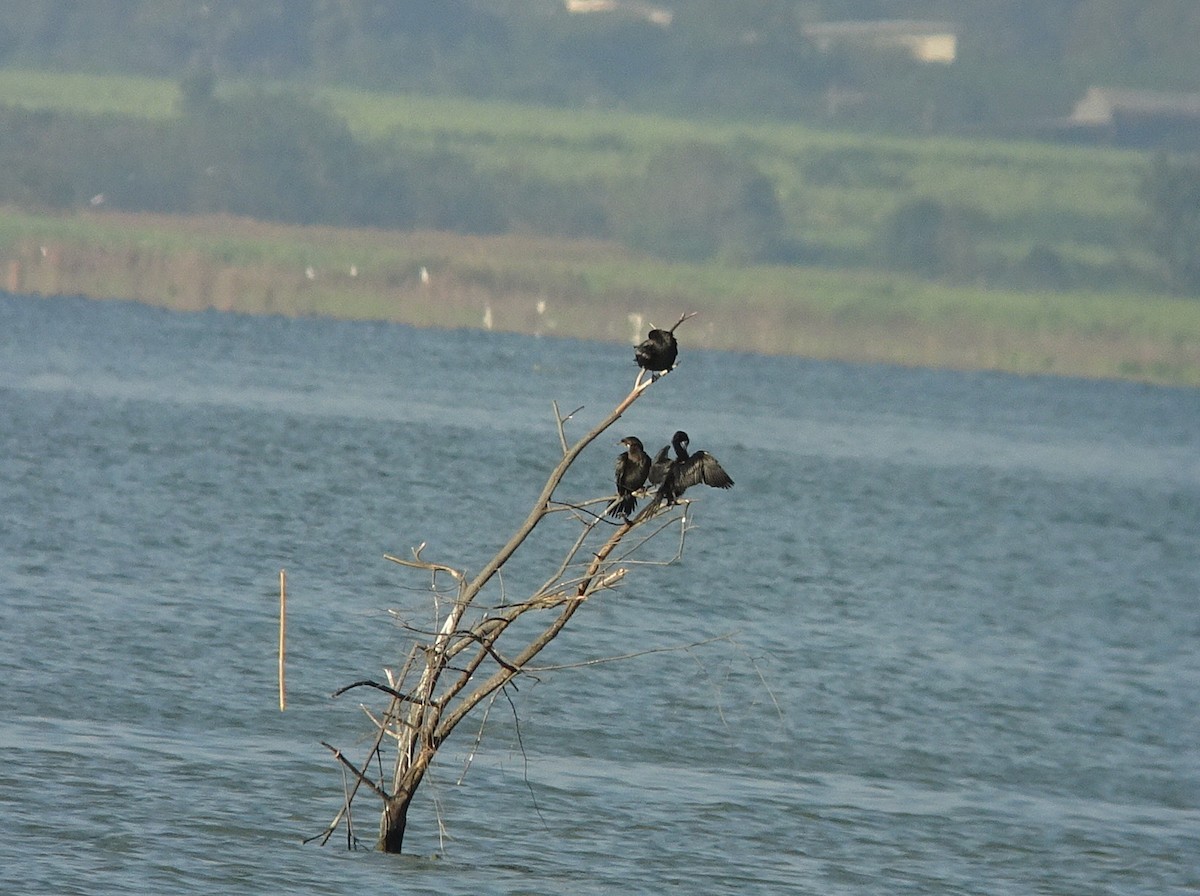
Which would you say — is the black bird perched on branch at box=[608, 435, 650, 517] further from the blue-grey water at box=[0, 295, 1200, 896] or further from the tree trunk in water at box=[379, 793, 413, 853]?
the blue-grey water at box=[0, 295, 1200, 896]

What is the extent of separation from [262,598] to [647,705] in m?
6.77

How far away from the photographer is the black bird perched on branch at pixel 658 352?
1133 cm

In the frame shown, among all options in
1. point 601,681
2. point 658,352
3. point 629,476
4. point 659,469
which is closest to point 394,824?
point 629,476

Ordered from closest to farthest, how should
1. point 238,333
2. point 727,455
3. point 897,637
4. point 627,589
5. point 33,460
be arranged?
point 897,637, point 627,589, point 33,460, point 727,455, point 238,333

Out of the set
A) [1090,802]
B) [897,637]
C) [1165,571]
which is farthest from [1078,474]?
[1090,802]

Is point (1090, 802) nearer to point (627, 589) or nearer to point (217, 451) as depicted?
point (627, 589)

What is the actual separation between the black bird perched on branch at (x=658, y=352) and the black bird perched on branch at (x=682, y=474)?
420mm

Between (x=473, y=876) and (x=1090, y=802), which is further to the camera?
(x=1090, y=802)

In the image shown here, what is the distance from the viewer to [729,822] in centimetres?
1563

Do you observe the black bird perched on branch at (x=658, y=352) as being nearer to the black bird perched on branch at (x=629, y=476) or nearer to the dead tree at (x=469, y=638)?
the dead tree at (x=469, y=638)

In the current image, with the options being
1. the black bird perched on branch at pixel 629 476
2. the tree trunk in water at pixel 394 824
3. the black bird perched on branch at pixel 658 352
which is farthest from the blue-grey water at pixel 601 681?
the black bird perched on branch at pixel 658 352

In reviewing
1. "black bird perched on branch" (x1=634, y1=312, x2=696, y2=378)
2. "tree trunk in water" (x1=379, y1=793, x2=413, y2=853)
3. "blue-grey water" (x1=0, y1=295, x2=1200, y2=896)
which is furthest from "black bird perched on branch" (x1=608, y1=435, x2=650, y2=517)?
"blue-grey water" (x1=0, y1=295, x2=1200, y2=896)

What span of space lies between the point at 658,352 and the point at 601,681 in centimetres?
977

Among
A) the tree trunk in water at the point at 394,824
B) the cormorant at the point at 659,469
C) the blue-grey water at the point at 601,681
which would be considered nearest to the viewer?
the cormorant at the point at 659,469
